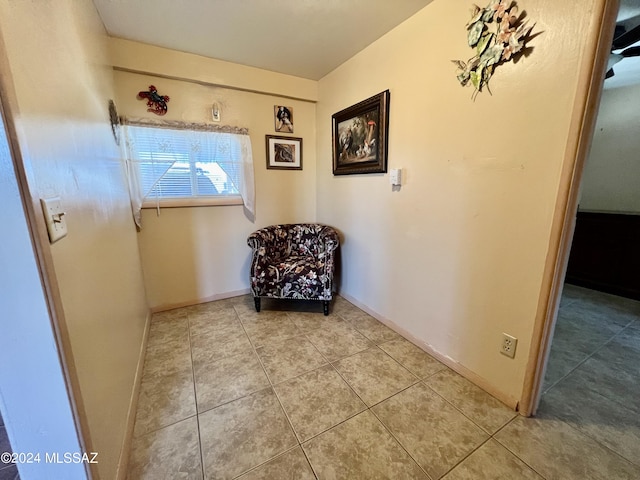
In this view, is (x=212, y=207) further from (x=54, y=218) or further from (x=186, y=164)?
(x=54, y=218)

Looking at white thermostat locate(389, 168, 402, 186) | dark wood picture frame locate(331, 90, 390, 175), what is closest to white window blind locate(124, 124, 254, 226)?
dark wood picture frame locate(331, 90, 390, 175)

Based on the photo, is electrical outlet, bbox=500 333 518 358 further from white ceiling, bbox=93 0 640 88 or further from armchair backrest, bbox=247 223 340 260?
white ceiling, bbox=93 0 640 88

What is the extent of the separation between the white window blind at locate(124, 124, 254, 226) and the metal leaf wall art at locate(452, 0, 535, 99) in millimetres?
1977

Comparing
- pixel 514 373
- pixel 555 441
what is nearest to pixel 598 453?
pixel 555 441

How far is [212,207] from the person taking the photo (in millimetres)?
2658

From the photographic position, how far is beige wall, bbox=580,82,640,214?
2.99 m

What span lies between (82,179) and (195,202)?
1.55 m

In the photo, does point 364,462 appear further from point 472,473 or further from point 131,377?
point 131,377

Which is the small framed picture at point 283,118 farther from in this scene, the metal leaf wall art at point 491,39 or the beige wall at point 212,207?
the metal leaf wall art at point 491,39

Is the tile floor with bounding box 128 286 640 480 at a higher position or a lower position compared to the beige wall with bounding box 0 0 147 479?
lower

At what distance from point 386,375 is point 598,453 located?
0.97m

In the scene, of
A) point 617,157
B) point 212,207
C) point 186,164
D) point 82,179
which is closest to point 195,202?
point 212,207

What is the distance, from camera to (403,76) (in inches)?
74.4

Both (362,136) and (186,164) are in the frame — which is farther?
(186,164)
